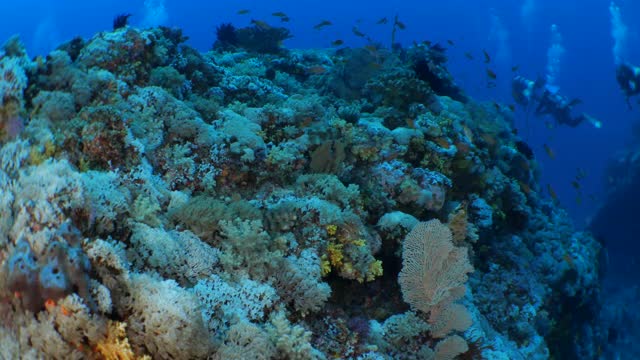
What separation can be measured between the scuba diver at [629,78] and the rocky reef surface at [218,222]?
37.5 ft

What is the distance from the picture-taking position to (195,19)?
129m

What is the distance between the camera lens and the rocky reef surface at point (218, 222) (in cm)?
259

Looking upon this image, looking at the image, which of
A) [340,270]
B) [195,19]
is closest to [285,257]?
[340,270]

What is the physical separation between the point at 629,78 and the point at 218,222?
16.7m

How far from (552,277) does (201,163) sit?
8055mm

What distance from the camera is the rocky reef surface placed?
2590 mm

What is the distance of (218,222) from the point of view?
3695mm

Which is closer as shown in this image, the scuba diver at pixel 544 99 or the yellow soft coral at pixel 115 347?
the yellow soft coral at pixel 115 347

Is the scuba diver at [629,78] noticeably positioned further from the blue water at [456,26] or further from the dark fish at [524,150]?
the blue water at [456,26]

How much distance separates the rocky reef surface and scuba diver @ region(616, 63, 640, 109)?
11.4 meters

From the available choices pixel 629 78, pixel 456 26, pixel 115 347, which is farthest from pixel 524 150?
pixel 456 26

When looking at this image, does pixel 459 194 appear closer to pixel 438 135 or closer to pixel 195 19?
pixel 438 135

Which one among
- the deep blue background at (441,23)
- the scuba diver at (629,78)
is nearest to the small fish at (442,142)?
the scuba diver at (629,78)

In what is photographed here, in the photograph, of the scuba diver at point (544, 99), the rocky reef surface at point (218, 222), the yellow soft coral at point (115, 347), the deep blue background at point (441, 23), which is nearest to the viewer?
the yellow soft coral at point (115, 347)
